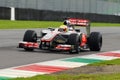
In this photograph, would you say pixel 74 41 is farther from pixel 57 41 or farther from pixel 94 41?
pixel 94 41

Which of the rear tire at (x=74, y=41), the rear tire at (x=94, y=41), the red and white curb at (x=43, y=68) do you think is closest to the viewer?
the red and white curb at (x=43, y=68)

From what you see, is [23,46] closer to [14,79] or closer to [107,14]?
[14,79]

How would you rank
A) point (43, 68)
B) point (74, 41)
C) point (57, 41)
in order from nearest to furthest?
point (43, 68), point (74, 41), point (57, 41)

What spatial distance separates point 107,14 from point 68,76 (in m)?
54.1

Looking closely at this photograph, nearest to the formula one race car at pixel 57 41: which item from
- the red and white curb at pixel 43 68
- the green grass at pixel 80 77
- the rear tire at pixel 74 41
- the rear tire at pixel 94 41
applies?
the rear tire at pixel 74 41

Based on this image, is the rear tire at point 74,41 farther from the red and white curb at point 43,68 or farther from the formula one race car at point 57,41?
the red and white curb at point 43,68

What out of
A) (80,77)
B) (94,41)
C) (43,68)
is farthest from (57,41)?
(80,77)

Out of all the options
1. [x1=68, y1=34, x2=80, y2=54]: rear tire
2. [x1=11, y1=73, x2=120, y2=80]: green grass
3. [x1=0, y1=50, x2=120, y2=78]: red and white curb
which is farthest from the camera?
[x1=68, y1=34, x2=80, y2=54]: rear tire

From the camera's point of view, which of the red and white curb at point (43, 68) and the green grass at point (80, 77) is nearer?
the green grass at point (80, 77)

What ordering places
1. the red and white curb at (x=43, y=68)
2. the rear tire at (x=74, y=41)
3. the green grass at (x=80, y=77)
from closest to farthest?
the green grass at (x=80, y=77), the red and white curb at (x=43, y=68), the rear tire at (x=74, y=41)

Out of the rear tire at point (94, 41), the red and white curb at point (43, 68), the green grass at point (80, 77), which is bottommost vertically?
the red and white curb at point (43, 68)

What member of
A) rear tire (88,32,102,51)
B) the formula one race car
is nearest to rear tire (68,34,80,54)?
the formula one race car

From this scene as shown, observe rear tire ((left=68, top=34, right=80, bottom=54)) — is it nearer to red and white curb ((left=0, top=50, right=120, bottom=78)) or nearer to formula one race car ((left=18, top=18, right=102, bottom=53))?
formula one race car ((left=18, top=18, right=102, bottom=53))

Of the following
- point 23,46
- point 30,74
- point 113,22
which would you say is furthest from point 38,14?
point 30,74
